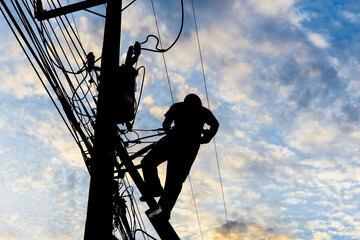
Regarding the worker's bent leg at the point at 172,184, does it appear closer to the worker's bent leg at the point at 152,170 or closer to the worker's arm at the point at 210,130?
the worker's bent leg at the point at 152,170

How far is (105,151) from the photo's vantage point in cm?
371

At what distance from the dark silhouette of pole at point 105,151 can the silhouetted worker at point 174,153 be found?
29.8 inches

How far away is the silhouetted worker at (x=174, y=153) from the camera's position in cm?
445

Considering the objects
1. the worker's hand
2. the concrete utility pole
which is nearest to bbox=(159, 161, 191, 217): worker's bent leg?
the concrete utility pole

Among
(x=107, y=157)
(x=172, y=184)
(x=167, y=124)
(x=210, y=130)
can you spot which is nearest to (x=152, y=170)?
(x=172, y=184)

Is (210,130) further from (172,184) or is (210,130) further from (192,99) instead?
(172,184)

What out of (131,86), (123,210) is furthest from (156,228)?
(123,210)

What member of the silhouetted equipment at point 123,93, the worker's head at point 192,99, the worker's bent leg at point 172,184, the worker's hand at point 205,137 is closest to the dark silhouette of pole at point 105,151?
the silhouetted equipment at point 123,93

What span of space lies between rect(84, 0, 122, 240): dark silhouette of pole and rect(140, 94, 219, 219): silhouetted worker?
76cm

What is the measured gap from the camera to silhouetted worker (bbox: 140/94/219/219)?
445cm

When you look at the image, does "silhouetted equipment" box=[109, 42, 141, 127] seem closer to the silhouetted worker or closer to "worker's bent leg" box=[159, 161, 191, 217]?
the silhouetted worker

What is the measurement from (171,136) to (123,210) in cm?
936

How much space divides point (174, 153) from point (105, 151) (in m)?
1.13

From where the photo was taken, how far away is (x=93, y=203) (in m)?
3.37
